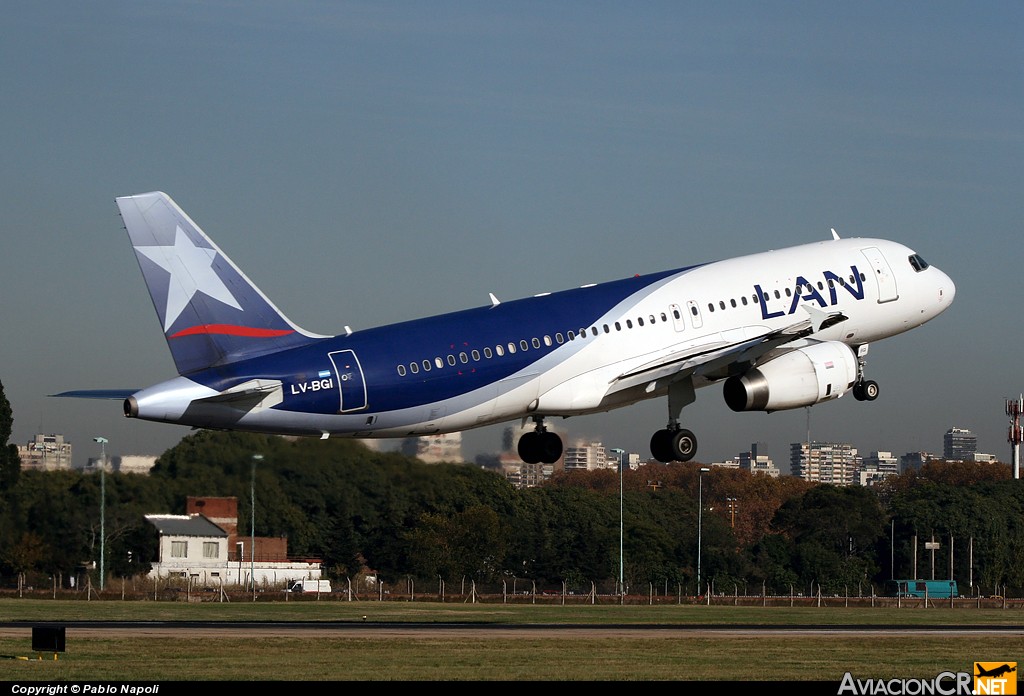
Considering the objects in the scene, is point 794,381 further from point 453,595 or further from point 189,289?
point 453,595

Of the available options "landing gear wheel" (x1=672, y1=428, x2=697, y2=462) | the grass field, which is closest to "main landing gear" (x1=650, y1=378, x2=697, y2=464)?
"landing gear wheel" (x1=672, y1=428, x2=697, y2=462)

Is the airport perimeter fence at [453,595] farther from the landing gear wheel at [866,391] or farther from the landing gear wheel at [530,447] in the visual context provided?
the landing gear wheel at [866,391]

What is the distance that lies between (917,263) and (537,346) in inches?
705

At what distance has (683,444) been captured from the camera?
55719mm

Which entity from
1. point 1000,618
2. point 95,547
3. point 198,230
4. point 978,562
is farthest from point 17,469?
point 978,562

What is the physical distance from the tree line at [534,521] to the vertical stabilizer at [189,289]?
190 inches

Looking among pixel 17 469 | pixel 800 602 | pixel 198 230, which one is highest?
pixel 198 230

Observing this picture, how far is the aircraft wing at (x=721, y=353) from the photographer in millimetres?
53625

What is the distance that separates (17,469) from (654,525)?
67472 millimetres

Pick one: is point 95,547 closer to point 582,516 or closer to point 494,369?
point 494,369

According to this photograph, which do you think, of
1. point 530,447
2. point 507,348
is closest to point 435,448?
point 530,447

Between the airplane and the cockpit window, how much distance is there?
10 cm

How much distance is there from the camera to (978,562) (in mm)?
130625

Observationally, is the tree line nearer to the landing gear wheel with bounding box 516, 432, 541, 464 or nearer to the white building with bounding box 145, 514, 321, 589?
the white building with bounding box 145, 514, 321, 589
